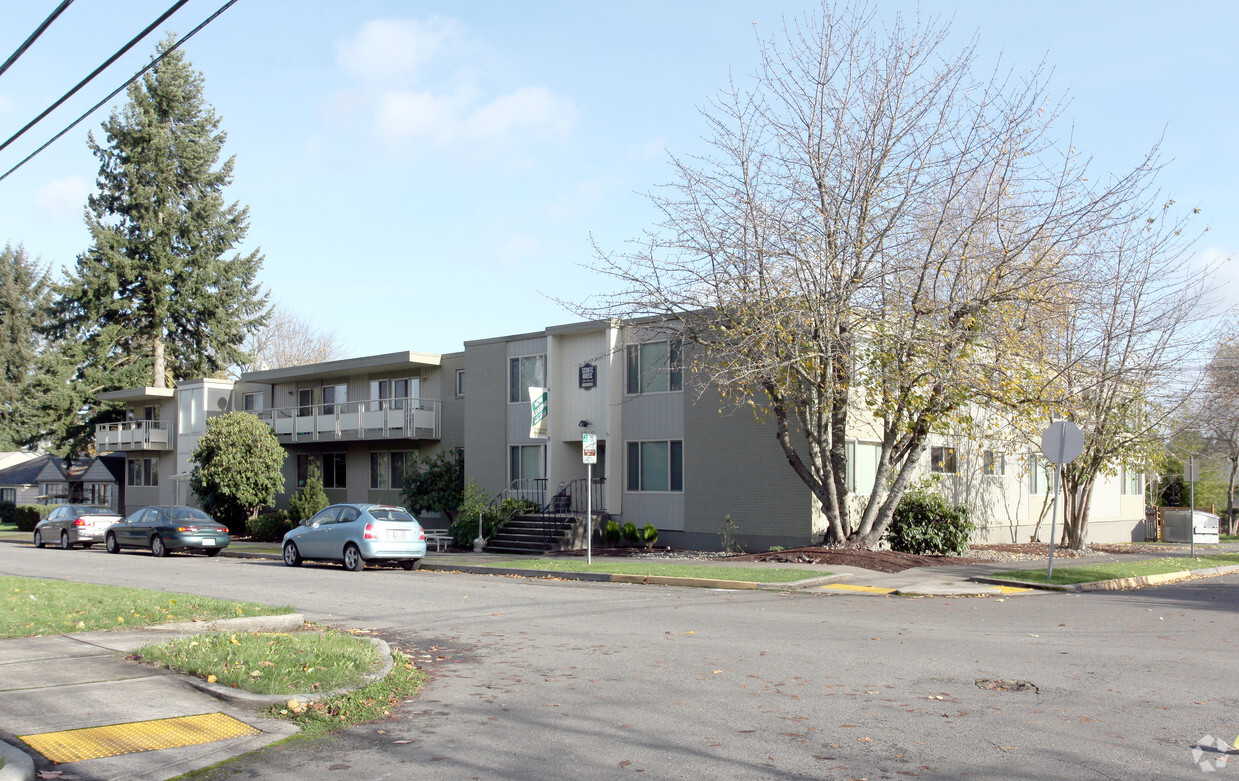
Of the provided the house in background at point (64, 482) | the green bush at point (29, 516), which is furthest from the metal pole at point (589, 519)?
the green bush at point (29, 516)

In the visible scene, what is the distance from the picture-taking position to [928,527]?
76.1 feet

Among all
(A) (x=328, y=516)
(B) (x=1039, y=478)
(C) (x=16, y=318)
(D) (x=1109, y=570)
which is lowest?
(D) (x=1109, y=570)

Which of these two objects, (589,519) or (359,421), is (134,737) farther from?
(359,421)

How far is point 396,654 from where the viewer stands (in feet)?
32.2

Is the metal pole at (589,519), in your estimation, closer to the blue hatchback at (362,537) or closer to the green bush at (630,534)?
the green bush at (630,534)

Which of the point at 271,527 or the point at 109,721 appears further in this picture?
the point at 271,527

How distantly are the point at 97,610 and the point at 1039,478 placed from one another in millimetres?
27528

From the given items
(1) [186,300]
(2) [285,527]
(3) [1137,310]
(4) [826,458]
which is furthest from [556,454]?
(1) [186,300]

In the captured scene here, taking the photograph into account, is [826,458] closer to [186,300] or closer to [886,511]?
[886,511]

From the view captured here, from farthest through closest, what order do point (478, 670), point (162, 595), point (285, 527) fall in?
point (285, 527) → point (162, 595) → point (478, 670)

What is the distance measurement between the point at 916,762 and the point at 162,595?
11.1 metres

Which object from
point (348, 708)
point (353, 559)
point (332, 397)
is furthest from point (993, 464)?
point (332, 397)

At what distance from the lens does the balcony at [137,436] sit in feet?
150

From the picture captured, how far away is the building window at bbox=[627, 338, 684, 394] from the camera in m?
26.3
